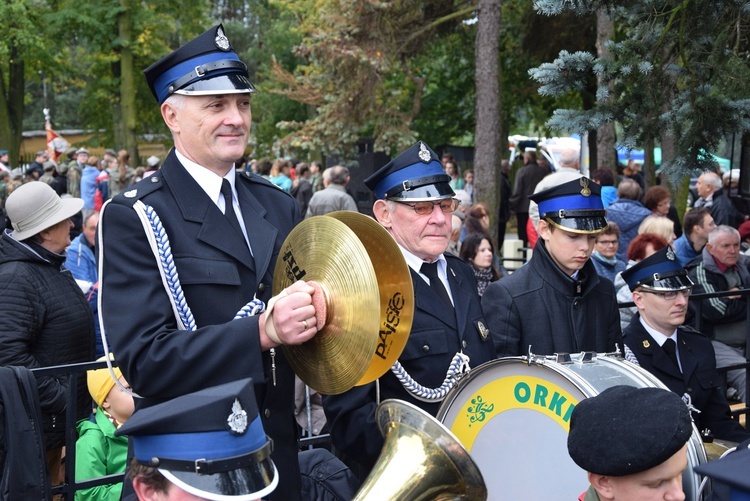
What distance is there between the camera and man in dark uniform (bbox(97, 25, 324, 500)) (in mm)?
2828

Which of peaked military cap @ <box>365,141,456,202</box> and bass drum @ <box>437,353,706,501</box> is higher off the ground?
peaked military cap @ <box>365,141,456,202</box>

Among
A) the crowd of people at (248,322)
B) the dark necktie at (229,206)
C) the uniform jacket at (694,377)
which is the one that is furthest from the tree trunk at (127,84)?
the dark necktie at (229,206)

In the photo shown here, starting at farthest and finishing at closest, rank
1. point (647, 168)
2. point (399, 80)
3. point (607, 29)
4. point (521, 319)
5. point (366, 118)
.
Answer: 1. point (399, 80)
2. point (366, 118)
3. point (647, 168)
4. point (607, 29)
5. point (521, 319)

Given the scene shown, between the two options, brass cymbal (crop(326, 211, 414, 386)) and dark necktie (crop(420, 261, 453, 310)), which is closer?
brass cymbal (crop(326, 211, 414, 386))

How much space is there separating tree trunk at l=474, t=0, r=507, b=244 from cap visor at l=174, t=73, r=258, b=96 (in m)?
11.1

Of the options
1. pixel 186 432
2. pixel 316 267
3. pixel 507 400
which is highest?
pixel 316 267

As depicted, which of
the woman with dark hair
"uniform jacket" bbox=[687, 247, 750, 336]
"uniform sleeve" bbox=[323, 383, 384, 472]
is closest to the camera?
"uniform sleeve" bbox=[323, 383, 384, 472]

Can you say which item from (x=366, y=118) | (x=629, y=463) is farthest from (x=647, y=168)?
(x=629, y=463)

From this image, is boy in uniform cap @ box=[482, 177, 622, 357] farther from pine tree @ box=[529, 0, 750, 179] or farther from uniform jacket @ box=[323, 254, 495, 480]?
pine tree @ box=[529, 0, 750, 179]

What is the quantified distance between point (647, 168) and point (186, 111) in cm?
1418

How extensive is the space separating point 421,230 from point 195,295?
123 cm

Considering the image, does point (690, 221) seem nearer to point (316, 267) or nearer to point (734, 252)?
point (734, 252)

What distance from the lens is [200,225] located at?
3047 millimetres

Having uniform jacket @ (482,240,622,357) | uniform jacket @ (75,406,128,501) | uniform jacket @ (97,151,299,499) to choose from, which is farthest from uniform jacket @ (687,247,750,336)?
uniform jacket @ (97,151,299,499)
